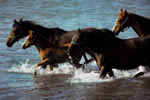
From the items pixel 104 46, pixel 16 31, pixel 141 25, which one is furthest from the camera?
pixel 16 31

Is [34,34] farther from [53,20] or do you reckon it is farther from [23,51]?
[53,20]

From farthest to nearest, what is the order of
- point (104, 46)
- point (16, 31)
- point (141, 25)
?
point (16, 31), point (141, 25), point (104, 46)

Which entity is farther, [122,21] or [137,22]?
[122,21]

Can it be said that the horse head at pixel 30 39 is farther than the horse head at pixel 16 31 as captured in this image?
No

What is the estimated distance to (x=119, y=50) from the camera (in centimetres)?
892

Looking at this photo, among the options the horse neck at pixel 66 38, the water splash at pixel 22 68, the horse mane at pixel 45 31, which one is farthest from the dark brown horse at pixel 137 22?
the water splash at pixel 22 68

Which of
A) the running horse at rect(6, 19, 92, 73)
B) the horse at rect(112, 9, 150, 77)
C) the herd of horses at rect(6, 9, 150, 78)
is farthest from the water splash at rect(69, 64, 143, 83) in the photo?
the horse at rect(112, 9, 150, 77)

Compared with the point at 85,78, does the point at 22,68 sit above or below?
above

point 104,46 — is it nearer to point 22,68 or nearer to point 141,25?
point 141,25

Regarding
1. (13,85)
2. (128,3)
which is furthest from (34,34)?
(128,3)

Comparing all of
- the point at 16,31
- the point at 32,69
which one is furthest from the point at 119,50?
the point at 32,69

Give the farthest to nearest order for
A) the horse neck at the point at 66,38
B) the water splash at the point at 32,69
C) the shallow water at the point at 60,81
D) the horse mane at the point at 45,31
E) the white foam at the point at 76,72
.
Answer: the water splash at the point at 32,69 → the horse mane at the point at 45,31 → the horse neck at the point at 66,38 → the white foam at the point at 76,72 → the shallow water at the point at 60,81

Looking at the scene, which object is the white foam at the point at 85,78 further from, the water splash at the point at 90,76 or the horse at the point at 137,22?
the horse at the point at 137,22

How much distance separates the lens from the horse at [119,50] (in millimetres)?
8797
